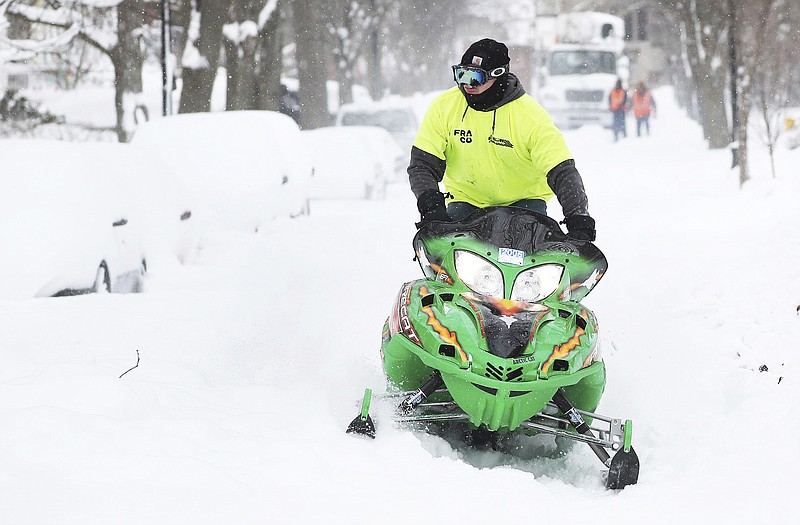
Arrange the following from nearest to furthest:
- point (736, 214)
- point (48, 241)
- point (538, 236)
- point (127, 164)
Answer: point (538, 236) → point (48, 241) → point (127, 164) → point (736, 214)

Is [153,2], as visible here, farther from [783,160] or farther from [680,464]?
[680,464]

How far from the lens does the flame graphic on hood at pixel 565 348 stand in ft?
15.3

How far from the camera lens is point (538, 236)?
16.4 feet

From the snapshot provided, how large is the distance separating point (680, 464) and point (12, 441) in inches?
113

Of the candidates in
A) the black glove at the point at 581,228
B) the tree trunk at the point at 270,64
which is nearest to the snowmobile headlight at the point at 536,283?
the black glove at the point at 581,228

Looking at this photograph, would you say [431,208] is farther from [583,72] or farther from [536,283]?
[583,72]

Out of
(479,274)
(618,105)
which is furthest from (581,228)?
(618,105)

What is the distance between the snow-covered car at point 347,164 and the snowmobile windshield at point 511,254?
1465 centimetres

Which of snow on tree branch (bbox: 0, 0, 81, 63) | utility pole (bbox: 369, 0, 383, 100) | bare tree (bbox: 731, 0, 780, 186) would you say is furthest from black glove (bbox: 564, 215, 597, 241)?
utility pole (bbox: 369, 0, 383, 100)

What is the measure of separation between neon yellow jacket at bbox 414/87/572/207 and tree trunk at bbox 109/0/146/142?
16843 mm

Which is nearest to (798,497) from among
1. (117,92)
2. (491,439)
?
(491,439)

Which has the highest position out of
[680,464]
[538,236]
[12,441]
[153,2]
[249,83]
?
[153,2]

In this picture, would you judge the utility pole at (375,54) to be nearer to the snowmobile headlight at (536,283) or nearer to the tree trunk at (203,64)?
the tree trunk at (203,64)

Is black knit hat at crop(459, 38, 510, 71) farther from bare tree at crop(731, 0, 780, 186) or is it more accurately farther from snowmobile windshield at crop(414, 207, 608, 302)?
bare tree at crop(731, 0, 780, 186)
